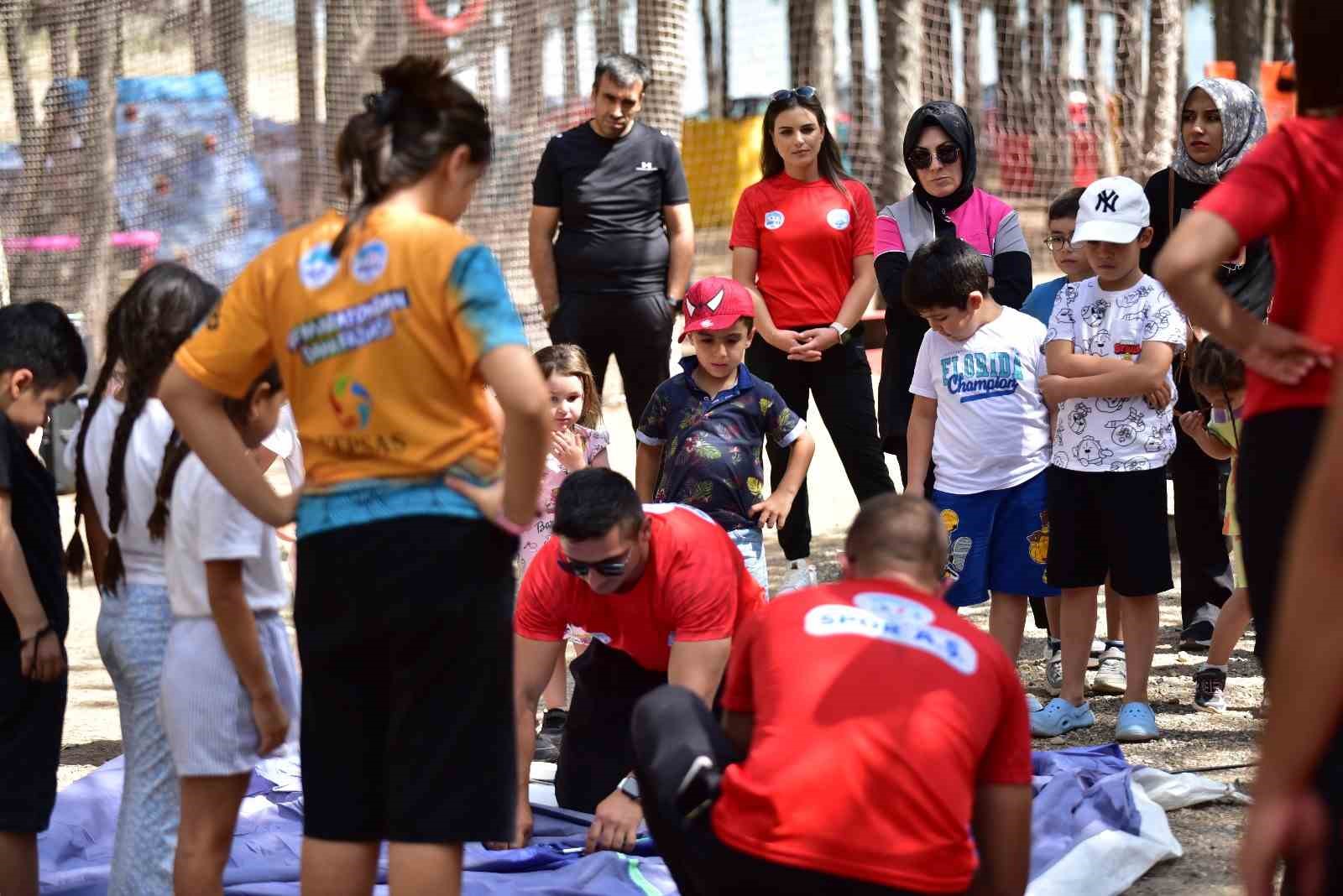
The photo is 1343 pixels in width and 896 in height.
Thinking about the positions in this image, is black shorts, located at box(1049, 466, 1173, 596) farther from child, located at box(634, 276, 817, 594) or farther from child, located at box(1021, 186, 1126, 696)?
child, located at box(634, 276, 817, 594)

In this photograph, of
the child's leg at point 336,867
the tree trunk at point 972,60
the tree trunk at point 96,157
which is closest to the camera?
the child's leg at point 336,867

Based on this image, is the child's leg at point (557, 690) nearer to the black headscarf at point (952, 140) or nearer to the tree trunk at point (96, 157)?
the black headscarf at point (952, 140)

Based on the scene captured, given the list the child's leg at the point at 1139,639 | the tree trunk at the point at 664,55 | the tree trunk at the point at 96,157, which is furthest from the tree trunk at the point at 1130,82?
the child's leg at the point at 1139,639

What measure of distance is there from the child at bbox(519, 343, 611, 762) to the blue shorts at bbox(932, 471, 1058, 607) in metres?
1.11

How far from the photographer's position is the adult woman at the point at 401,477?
2.51 m

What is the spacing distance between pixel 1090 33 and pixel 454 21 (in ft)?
20.3

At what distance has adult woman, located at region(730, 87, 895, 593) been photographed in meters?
6.17

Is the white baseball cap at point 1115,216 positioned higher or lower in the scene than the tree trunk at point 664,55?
lower

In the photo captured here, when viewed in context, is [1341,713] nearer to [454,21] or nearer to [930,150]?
[930,150]

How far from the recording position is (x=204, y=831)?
3.07 m

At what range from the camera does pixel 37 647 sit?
11.3 feet

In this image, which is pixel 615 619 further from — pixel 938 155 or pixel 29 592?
pixel 938 155

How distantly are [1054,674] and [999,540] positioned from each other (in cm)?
72

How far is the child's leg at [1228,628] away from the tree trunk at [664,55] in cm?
684
